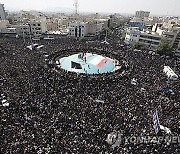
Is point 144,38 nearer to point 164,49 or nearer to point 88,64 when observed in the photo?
point 164,49

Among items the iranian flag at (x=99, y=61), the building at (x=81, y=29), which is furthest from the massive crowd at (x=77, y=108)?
the building at (x=81, y=29)

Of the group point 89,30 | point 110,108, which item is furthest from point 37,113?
point 89,30

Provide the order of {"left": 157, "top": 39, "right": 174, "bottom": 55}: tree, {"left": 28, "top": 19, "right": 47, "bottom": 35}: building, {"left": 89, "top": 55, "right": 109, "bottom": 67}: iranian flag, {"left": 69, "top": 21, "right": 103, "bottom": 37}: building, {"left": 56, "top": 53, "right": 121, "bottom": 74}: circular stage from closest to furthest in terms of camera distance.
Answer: {"left": 56, "top": 53, "right": 121, "bottom": 74}: circular stage < {"left": 89, "top": 55, "right": 109, "bottom": 67}: iranian flag < {"left": 157, "top": 39, "right": 174, "bottom": 55}: tree < {"left": 28, "top": 19, "right": 47, "bottom": 35}: building < {"left": 69, "top": 21, "right": 103, "bottom": 37}: building

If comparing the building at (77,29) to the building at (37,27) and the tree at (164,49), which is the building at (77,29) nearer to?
the building at (37,27)

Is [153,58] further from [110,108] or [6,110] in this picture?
[6,110]

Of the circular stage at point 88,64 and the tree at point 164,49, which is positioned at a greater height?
the tree at point 164,49

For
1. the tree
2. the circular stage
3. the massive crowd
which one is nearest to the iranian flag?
the circular stage

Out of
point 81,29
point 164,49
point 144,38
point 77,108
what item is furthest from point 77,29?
point 77,108

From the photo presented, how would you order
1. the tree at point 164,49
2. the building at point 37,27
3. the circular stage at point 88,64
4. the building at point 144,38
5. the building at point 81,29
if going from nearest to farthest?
the circular stage at point 88,64, the tree at point 164,49, the building at point 144,38, the building at point 37,27, the building at point 81,29

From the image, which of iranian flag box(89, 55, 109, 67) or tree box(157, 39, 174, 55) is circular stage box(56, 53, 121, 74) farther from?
tree box(157, 39, 174, 55)
